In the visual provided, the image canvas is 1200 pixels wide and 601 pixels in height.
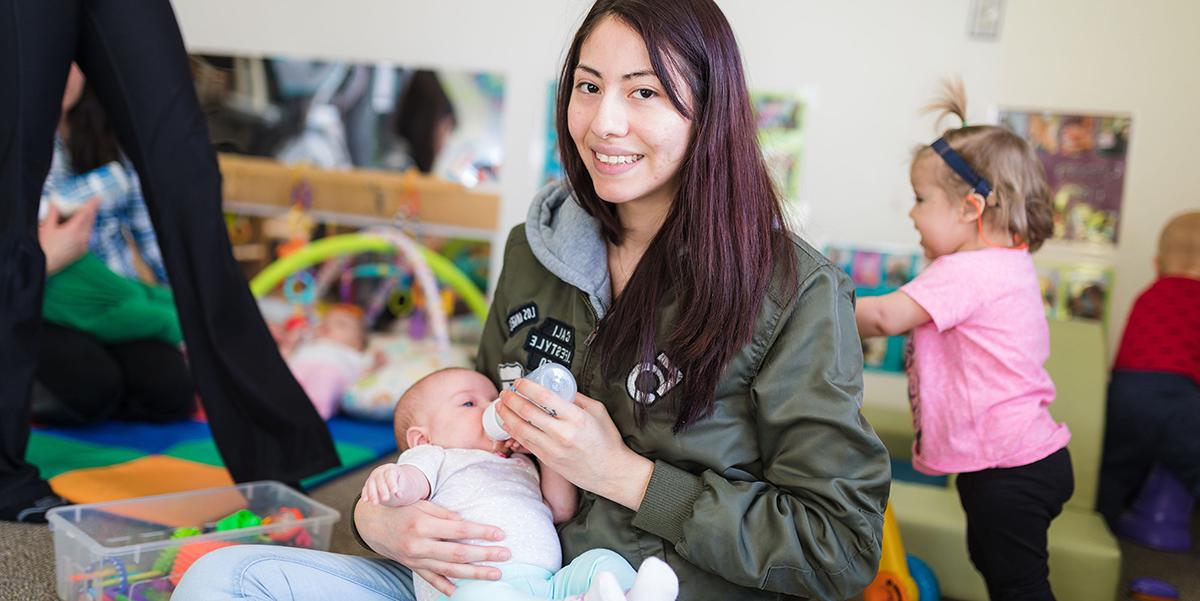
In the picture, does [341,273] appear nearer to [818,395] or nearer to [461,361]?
[461,361]

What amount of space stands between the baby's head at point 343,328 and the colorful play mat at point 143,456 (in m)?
0.48

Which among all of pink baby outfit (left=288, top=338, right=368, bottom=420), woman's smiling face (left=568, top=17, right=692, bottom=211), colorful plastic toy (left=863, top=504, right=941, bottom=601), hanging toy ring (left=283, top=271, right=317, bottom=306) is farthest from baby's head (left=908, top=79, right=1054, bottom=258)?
hanging toy ring (left=283, top=271, right=317, bottom=306)

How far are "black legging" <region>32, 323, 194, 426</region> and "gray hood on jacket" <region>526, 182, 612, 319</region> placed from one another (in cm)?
207

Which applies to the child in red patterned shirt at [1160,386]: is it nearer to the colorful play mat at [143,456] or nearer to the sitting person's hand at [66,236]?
the colorful play mat at [143,456]

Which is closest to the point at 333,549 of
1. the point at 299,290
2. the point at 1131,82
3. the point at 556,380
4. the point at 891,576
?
the point at 556,380

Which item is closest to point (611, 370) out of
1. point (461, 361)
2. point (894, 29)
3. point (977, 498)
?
point (977, 498)

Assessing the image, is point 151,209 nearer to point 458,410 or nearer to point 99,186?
point 458,410

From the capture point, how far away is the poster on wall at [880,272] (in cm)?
358

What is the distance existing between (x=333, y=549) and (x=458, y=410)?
29.4 inches

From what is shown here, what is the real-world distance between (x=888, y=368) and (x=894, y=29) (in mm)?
1248

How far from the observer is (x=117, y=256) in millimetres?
3396

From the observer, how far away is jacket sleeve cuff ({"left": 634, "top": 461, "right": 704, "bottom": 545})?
131cm

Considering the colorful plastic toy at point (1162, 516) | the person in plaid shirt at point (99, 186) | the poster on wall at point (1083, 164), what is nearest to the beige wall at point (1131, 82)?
the poster on wall at point (1083, 164)

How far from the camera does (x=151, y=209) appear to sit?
83.7 inches
